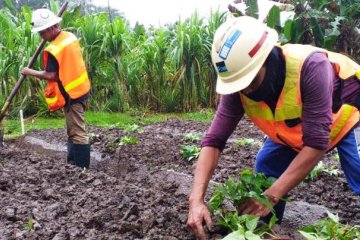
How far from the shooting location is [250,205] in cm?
267

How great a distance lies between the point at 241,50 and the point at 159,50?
851cm

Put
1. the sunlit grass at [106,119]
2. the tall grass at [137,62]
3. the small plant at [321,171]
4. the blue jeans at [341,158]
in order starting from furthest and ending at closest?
the tall grass at [137,62], the sunlit grass at [106,119], the small plant at [321,171], the blue jeans at [341,158]

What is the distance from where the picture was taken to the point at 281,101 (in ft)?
8.73

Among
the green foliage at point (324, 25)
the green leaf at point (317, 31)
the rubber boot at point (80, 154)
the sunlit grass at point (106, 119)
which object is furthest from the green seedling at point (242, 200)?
the green leaf at point (317, 31)

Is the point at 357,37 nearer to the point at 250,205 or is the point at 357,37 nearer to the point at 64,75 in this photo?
the point at 64,75

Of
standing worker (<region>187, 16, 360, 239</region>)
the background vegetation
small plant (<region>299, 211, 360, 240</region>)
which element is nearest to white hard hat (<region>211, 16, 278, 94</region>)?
standing worker (<region>187, 16, 360, 239</region>)

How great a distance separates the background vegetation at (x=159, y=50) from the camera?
33.2 feet

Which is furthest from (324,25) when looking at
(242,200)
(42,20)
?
(242,200)

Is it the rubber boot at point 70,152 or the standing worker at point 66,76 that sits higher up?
the standing worker at point 66,76

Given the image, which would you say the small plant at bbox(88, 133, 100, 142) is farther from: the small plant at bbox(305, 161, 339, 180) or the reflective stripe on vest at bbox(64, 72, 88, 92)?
the small plant at bbox(305, 161, 339, 180)

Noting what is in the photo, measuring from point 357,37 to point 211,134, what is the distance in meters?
8.70

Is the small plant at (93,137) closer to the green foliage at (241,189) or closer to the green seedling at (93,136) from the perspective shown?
the green seedling at (93,136)

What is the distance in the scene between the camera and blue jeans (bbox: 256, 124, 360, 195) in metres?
3.05

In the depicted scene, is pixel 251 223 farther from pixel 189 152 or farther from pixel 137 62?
pixel 137 62
